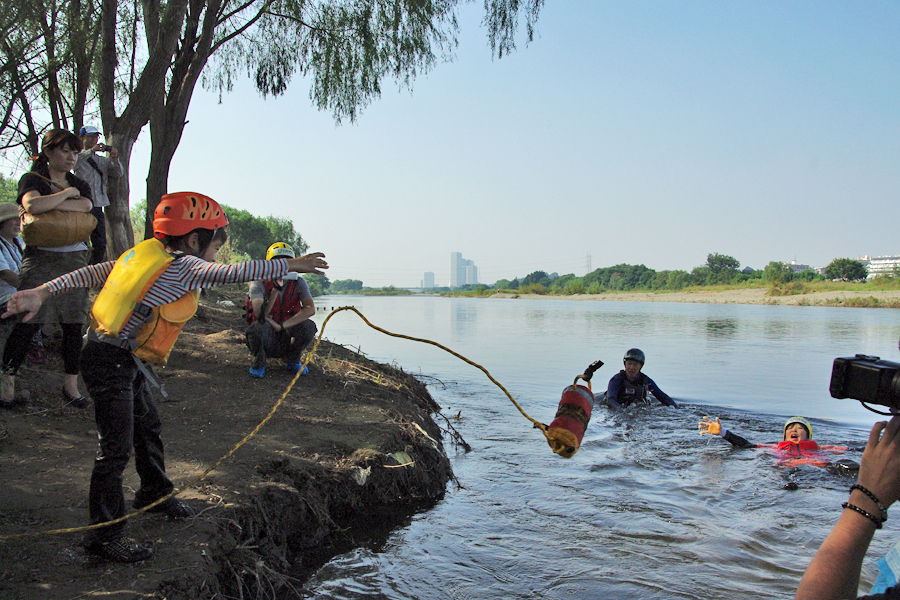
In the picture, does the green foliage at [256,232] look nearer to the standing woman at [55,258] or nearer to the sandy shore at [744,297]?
the sandy shore at [744,297]

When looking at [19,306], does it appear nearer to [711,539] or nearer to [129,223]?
[711,539]

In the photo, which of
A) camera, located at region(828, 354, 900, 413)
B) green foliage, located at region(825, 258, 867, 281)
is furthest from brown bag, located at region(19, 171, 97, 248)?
green foliage, located at region(825, 258, 867, 281)

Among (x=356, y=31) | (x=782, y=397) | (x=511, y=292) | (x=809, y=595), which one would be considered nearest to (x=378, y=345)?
(x=356, y=31)

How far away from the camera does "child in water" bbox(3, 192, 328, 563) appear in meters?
3.05

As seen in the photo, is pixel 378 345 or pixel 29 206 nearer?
pixel 29 206

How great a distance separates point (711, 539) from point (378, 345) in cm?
1562

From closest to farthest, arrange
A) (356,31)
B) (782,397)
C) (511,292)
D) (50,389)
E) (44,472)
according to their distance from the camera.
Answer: (44,472) → (50,389) → (356,31) → (782,397) → (511,292)

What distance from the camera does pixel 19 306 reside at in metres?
3.09

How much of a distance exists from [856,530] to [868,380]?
1.39 feet

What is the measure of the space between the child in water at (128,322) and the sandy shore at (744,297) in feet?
193

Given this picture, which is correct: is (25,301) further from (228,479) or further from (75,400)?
(75,400)

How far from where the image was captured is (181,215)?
3.35 m

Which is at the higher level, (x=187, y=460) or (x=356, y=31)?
(x=356, y=31)

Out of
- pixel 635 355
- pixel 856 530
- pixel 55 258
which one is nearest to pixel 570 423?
pixel 856 530
